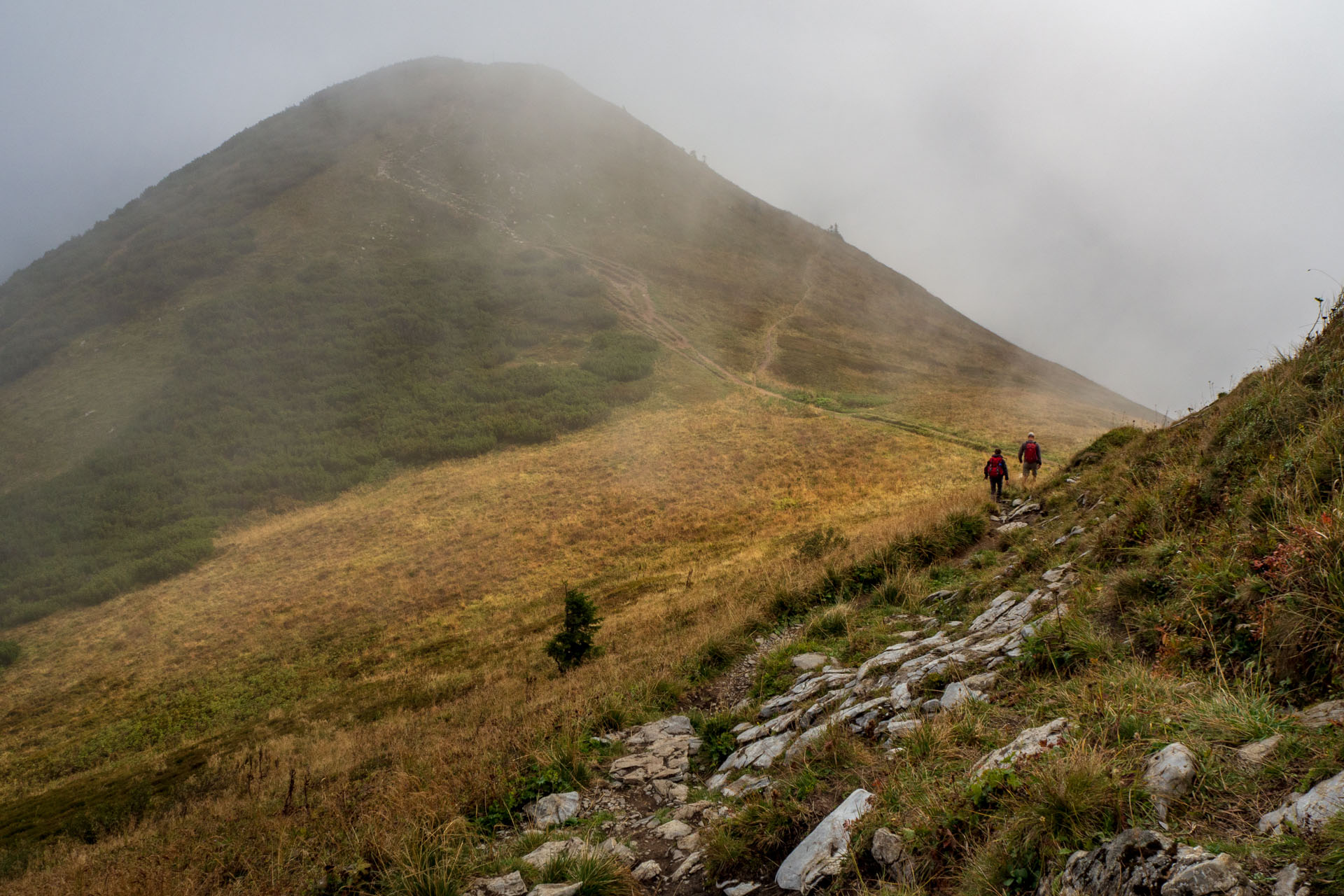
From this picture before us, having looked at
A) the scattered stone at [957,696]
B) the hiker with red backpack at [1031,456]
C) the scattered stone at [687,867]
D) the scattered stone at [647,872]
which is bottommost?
the scattered stone at [647,872]

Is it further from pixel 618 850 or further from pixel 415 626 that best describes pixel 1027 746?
pixel 415 626

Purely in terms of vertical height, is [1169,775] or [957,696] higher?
[1169,775]

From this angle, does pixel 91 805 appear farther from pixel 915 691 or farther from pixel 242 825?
pixel 915 691

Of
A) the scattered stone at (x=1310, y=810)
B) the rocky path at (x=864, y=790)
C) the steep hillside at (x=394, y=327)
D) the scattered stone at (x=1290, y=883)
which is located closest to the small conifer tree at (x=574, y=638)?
the rocky path at (x=864, y=790)

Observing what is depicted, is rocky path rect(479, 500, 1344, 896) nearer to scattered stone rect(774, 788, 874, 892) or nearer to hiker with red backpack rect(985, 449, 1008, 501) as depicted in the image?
scattered stone rect(774, 788, 874, 892)

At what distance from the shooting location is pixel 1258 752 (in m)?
2.61

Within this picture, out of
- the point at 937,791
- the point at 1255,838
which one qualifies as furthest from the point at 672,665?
the point at 1255,838

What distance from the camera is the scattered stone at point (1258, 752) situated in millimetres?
2568

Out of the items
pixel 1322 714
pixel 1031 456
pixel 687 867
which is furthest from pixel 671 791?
pixel 1031 456

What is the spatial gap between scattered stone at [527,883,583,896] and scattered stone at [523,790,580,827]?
118 cm

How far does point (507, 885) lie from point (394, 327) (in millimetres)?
48727

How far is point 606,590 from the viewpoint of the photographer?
2059 centimetres

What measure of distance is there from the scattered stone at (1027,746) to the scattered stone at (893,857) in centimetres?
57

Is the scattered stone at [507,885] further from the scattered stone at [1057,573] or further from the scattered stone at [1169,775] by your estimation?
the scattered stone at [1057,573]
